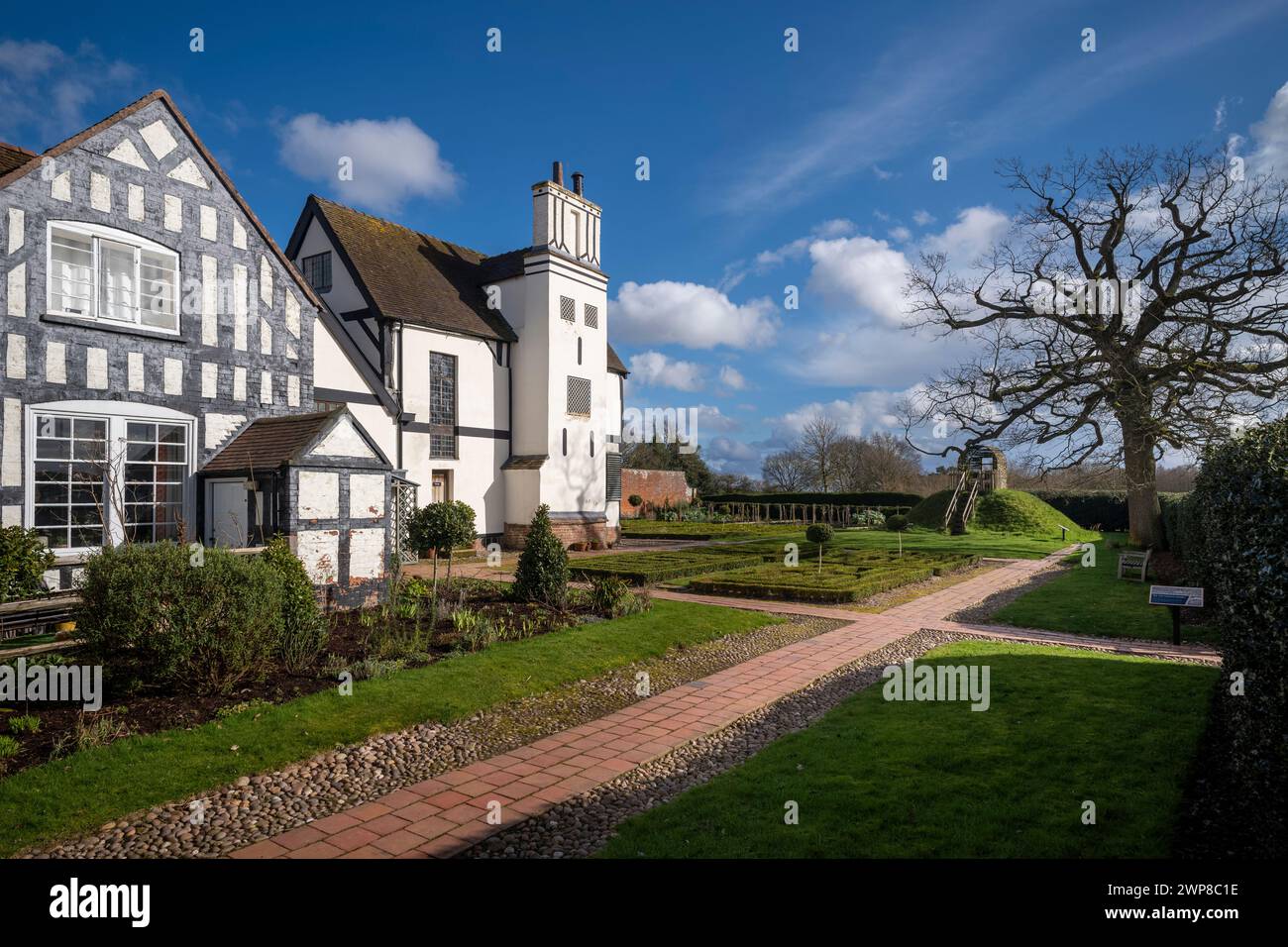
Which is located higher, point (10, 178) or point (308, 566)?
point (10, 178)

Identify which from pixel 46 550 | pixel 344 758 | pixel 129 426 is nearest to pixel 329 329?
pixel 129 426

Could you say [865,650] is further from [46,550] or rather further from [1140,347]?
[1140,347]

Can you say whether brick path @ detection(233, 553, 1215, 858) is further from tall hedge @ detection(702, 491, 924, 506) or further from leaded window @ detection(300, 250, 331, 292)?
tall hedge @ detection(702, 491, 924, 506)

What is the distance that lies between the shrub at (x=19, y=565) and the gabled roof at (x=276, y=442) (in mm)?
2889

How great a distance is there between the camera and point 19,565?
A: 10086 millimetres

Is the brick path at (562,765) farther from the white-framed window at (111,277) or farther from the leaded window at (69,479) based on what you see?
the white-framed window at (111,277)

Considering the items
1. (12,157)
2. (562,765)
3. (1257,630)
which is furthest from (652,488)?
(1257,630)

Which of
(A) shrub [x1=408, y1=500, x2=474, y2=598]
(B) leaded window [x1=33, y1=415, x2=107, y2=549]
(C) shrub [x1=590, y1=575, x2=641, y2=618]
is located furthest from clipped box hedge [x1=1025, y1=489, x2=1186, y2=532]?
(B) leaded window [x1=33, y1=415, x2=107, y2=549]

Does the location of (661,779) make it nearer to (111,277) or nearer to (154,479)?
(154,479)

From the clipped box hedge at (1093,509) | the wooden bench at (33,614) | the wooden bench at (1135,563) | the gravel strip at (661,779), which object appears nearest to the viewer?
the gravel strip at (661,779)

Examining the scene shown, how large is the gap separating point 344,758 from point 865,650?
7.21 metres

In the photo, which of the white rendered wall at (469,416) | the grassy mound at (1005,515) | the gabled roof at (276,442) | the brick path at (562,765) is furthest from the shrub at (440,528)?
the grassy mound at (1005,515)

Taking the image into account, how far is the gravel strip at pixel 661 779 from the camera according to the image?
4.73 meters

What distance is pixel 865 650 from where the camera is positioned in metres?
10.6
